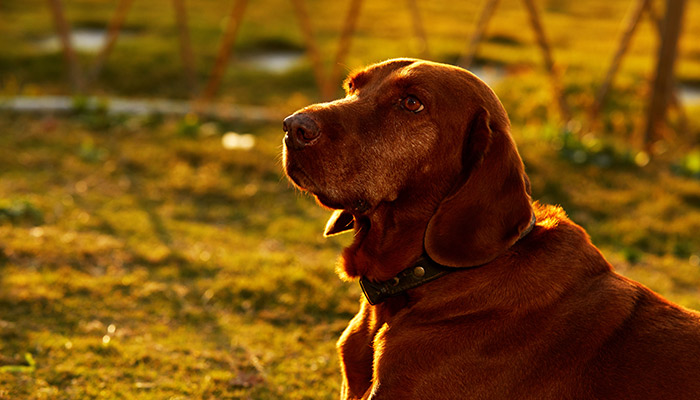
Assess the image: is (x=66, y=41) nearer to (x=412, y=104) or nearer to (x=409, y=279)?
(x=412, y=104)

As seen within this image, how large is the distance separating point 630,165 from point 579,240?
7327 mm

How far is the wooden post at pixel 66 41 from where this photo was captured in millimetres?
12227

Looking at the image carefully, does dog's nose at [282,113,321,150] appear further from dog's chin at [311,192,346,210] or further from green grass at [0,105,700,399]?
green grass at [0,105,700,399]

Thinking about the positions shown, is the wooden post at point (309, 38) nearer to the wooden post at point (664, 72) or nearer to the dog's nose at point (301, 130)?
the wooden post at point (664, 72)

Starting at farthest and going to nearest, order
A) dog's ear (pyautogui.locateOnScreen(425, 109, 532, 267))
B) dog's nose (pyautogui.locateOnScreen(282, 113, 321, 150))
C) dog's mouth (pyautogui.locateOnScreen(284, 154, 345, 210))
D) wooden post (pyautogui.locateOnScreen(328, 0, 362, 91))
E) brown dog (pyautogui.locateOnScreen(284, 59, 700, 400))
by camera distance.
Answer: wooden post (pyautogui.locateOnScreen(328, 0, 362, 91)) < dog's mouth (pyautogui.locateOnScreen(284, 154, 345, 210)) < dog's nose (pyautogui.locateOnScreen(282, 113, 321, 150)) < dog's ear (pyautogui.locateOnScreen(425, 109, 532, 267)) < brown dog (pyautogui.locateOnScreen(284, 59, 700, 400))

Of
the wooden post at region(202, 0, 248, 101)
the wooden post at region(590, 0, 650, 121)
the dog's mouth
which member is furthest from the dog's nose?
the wooden post at region(202, 0, 248, 101)

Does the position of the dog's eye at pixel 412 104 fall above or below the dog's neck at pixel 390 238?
above

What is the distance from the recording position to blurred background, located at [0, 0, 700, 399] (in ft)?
17.6

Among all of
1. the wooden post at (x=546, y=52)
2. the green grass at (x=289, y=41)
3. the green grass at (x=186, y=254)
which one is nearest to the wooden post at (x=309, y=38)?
the green grass at (x=186, y=254)

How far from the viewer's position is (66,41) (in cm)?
1262

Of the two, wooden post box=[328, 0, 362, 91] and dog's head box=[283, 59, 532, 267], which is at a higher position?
dog's head box=[283, 59, 532, 267]

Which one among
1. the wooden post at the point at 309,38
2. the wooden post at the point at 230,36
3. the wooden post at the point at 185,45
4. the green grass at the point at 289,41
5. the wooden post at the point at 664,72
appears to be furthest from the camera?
the green grass at the point at 289,41

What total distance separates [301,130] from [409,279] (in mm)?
830

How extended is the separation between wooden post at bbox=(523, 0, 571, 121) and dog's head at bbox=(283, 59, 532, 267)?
766 centimetres
